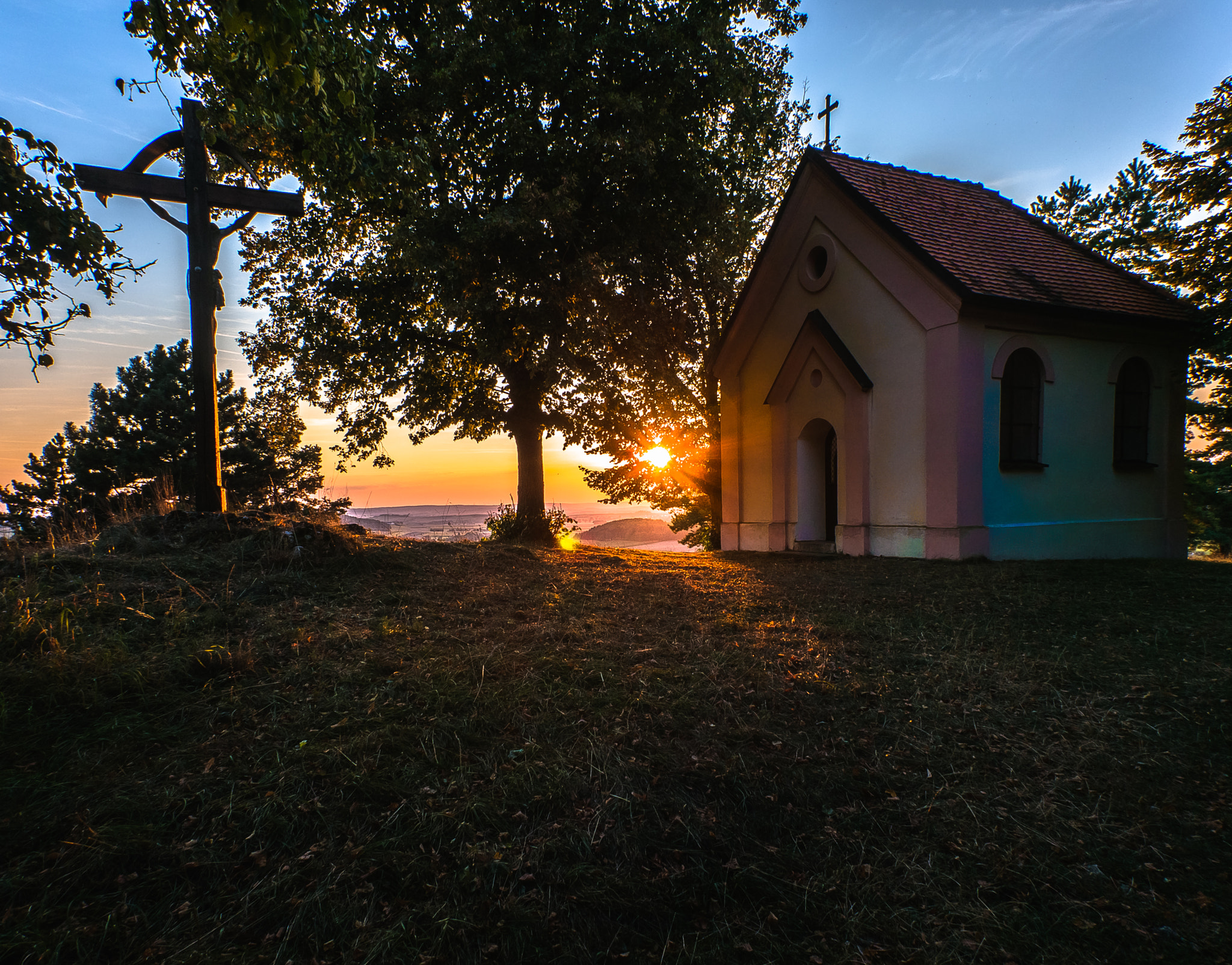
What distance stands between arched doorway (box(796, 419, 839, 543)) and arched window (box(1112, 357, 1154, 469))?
533 cm

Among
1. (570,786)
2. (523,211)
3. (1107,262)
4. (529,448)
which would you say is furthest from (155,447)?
(1107,262)

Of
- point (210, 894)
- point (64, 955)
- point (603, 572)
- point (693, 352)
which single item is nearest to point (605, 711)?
point (210, 894)

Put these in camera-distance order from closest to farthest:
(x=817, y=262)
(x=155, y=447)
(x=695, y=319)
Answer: (x=817, y=262) < (x=695, y=319) < (x=155, y=447)

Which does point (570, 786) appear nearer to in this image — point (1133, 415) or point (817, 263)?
point (817, 263)

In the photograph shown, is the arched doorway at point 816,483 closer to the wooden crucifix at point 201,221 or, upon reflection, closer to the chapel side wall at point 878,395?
the chapel side wall at point 878,395

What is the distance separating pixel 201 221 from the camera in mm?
7402

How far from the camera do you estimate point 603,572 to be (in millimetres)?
8859

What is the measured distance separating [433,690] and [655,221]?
1351 cm

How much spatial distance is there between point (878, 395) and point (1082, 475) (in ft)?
13.5

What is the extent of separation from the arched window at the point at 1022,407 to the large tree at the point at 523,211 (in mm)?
6982

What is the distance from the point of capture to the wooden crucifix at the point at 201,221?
7250mm

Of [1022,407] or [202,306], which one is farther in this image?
[1022,407]

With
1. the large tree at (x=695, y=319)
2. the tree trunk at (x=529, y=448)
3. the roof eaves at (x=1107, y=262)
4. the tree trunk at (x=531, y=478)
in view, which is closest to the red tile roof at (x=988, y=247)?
the roof eaves at (x=1107, y=262)

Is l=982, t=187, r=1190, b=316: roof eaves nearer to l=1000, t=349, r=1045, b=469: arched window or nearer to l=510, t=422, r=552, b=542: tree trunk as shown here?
l=1000, t=349, r=1045, b=469: arched window
